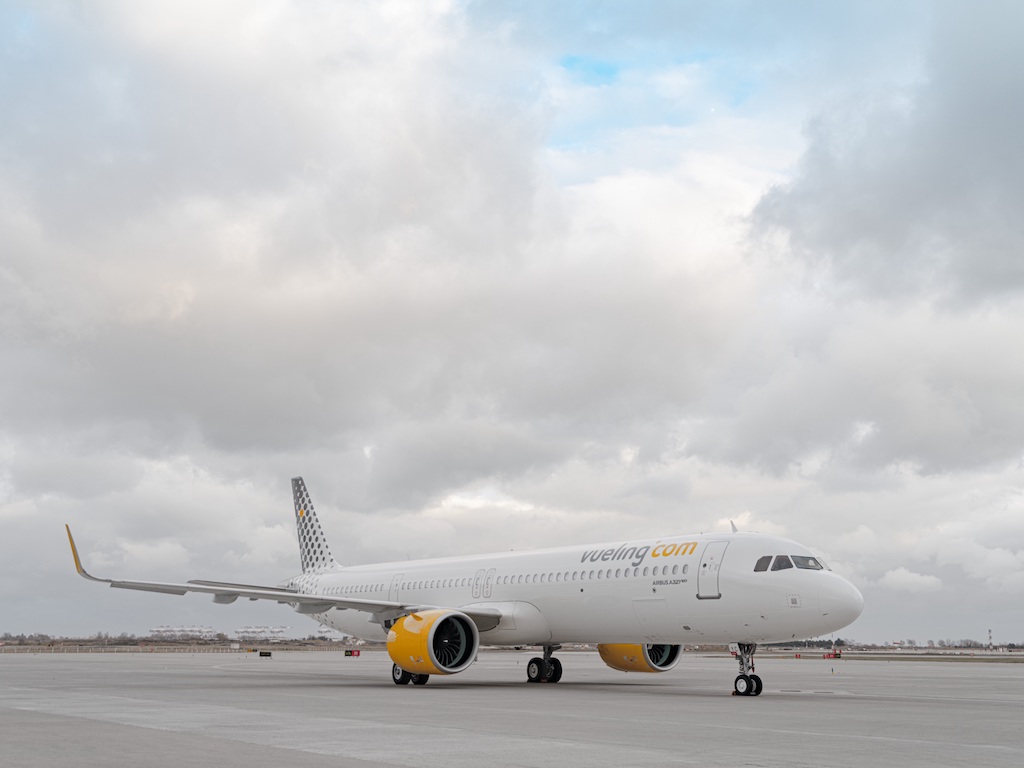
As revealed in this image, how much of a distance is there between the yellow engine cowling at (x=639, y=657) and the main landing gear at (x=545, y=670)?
1553 millimetres

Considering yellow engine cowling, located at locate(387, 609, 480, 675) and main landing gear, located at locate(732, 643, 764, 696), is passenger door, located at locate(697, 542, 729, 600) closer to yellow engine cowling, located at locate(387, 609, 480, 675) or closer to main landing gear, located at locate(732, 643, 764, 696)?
main landing gear, located at locate(732, 643, 764, 696)

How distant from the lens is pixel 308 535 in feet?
150

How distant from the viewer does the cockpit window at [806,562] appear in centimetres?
2384

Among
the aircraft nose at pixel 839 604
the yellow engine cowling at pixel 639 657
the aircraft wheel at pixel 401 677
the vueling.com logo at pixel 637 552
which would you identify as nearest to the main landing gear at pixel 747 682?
the aircraft nose at pixel 839 604

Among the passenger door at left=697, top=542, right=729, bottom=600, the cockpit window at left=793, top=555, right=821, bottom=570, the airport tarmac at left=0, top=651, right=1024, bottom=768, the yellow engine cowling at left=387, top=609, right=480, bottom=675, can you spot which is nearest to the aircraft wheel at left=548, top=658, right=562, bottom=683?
the yellow engine cowling at left=387, top=609, right=480, bottom=675

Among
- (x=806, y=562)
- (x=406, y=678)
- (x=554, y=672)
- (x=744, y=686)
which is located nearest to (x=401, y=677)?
(x=406, y=678)

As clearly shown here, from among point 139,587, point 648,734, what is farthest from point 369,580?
point 648,734

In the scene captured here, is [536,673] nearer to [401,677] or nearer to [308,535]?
[401,677]

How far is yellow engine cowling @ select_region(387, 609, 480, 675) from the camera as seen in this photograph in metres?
27.4

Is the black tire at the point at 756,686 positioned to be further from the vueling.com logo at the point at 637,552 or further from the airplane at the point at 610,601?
the vueling.com logo at the point at 637,552

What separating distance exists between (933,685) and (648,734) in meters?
19.7

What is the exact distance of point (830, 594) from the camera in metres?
23.1

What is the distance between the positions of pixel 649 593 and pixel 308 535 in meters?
23.2

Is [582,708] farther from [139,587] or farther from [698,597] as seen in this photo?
[139,587]
